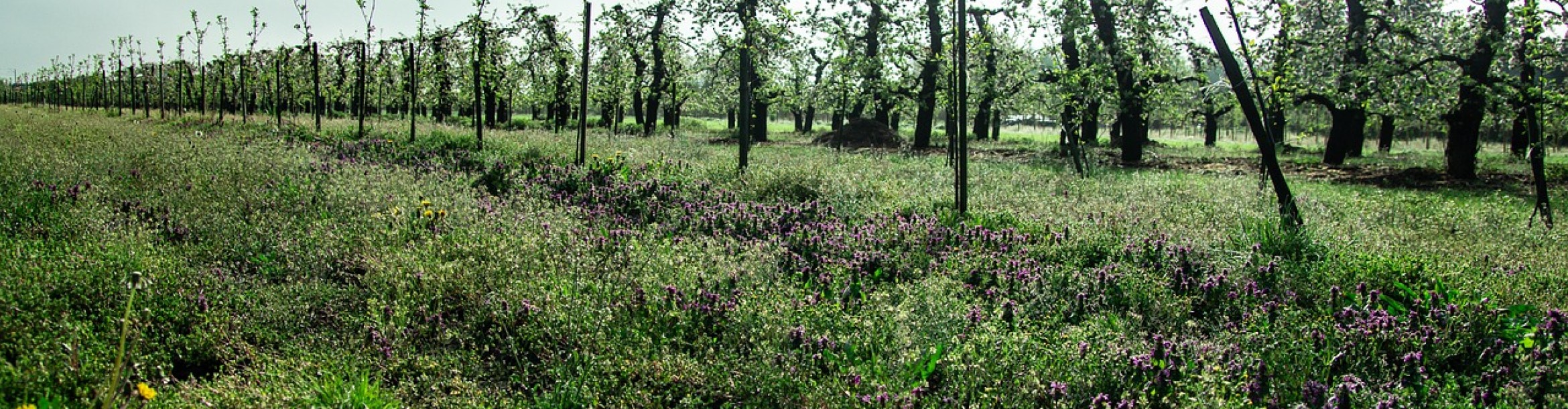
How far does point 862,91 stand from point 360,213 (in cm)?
2115

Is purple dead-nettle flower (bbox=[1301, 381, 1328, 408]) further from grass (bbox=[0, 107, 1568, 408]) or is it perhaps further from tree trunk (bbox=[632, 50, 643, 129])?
tree trunk (bbox=[632, 50, 643, 129])

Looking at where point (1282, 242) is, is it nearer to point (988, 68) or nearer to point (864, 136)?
point (988, 68)

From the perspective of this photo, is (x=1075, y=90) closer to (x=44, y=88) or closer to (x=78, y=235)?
(x=78, y=235)

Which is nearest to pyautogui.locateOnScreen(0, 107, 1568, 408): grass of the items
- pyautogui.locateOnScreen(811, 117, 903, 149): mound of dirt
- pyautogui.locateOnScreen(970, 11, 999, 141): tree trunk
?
pyautogui.locateOnScreen(970, 11, 999, 141): tree trunk

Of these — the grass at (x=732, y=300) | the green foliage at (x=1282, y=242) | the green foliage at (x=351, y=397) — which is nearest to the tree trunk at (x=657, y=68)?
the grass at (x=732, y=300)

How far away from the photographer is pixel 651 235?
19.6ft

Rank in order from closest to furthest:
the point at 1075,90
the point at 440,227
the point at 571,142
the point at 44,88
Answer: the point at 440,227, the point at 1075,90, the point at 571,142, the point at 44,88

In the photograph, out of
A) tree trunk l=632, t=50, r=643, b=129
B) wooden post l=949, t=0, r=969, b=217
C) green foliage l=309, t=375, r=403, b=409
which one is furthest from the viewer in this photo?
tree trunk l=632, t=50, r=643, b=129

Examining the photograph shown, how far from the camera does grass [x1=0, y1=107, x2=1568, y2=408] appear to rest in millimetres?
3258

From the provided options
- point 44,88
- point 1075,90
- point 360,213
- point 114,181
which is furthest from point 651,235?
point 44,88

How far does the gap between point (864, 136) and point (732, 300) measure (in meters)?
23.7

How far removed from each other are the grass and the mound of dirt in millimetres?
18720

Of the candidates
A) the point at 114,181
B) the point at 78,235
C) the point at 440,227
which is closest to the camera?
the point at 78,235

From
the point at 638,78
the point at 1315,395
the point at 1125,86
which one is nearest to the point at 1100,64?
the point at 1125,86
